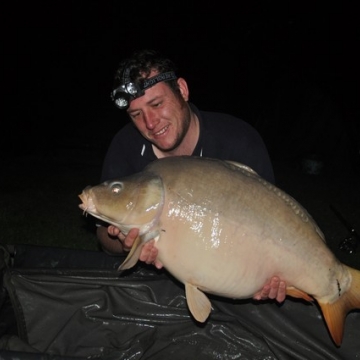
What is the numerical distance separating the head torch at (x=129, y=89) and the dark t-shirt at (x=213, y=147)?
0.33 meters

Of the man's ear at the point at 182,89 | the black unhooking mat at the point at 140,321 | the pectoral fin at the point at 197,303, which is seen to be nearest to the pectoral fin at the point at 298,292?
the pectoral fin at the point at 197,303

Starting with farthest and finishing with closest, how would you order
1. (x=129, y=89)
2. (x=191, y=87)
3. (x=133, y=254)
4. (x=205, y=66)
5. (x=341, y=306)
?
(x=191, y=87), (x=205, y=66), (x=129, y=89), (x=341, y=306), (x=133, y=254)

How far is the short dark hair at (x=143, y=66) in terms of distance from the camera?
6.38 ft

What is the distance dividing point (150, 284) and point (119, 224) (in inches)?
27.8

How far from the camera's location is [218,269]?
146 cm

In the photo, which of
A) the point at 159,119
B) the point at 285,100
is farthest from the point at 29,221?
the point at 285,100

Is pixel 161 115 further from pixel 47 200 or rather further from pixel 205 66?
pixel 205 66

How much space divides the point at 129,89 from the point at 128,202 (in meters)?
0.64

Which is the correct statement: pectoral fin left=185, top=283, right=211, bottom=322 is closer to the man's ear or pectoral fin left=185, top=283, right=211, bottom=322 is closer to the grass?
the man's ear

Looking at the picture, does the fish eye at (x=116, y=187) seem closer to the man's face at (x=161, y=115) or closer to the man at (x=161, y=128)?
the man at (x=161, y=128)

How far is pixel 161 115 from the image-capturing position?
1968 mm

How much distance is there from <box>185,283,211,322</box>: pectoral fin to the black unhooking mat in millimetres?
550

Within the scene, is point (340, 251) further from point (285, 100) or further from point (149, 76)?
point (285, 100)

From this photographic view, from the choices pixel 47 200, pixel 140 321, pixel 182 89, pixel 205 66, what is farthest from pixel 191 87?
pixel 140 321
